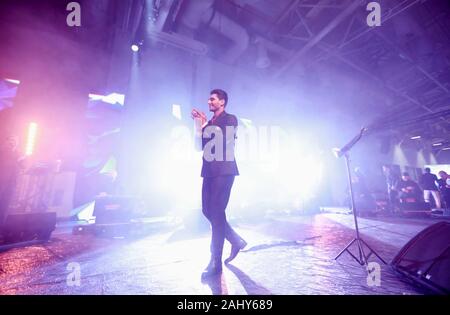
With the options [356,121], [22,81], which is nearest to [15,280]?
[22,81]

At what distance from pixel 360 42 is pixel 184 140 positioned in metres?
7.15

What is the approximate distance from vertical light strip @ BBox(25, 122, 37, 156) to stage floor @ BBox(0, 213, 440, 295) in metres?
4.37

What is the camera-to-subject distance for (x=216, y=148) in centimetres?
227

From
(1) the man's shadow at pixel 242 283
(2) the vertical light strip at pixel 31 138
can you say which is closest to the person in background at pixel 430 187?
(1) the man's shadow at pixel 242 283

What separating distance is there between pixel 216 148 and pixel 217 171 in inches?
11.0

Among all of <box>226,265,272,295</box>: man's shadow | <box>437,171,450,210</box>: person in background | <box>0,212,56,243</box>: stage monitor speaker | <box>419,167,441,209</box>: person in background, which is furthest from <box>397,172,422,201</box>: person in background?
<box>0,212,56,243</box>: stage monitor speaker

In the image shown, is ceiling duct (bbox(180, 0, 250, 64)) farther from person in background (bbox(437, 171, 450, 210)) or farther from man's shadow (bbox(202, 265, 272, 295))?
person in background (bbox(437, 171, 450, 210))

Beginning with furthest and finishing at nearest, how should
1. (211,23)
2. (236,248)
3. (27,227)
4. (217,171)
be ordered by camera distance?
(211,23) < (27,227) < (236,248) < (217,171)

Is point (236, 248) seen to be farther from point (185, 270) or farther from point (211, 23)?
point (211, 23)

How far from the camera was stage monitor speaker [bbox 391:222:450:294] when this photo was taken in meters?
1.57

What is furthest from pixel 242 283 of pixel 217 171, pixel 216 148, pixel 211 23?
pixel 211 23

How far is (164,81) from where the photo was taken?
338 inches

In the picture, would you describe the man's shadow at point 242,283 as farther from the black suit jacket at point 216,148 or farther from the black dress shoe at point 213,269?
the black suit jacket at point 216,148

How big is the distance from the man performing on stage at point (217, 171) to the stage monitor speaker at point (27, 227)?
3.58 meters
